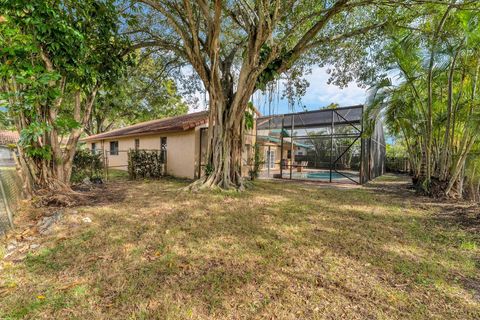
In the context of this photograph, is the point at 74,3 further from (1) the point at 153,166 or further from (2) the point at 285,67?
(1) the point at 153,166

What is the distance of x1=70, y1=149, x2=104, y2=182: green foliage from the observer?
26.4 feet

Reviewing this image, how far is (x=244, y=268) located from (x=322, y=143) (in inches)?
648

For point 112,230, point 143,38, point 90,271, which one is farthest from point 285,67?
point 90,271

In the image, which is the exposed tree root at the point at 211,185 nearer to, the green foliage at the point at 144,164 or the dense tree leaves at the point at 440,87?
the green foliage at the point at 144,164

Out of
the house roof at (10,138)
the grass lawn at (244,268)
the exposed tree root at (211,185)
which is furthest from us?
the exposed tree root at (211,185)

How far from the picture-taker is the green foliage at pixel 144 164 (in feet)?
32.0

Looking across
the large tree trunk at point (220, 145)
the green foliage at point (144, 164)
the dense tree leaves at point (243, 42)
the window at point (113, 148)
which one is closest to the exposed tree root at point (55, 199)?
the large tree trunk at point (220, 145)

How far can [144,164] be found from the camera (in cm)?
999

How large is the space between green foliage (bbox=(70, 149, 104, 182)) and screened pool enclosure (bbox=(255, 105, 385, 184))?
733cm

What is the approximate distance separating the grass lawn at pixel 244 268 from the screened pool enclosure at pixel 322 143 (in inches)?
249

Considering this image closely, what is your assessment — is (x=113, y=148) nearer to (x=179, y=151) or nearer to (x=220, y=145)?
(x=179, y=151)

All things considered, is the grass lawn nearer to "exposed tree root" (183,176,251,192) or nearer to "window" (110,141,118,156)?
"exposed tree root" (183,176,251,192)

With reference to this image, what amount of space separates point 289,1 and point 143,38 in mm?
5084

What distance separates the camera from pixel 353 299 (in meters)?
2.00
